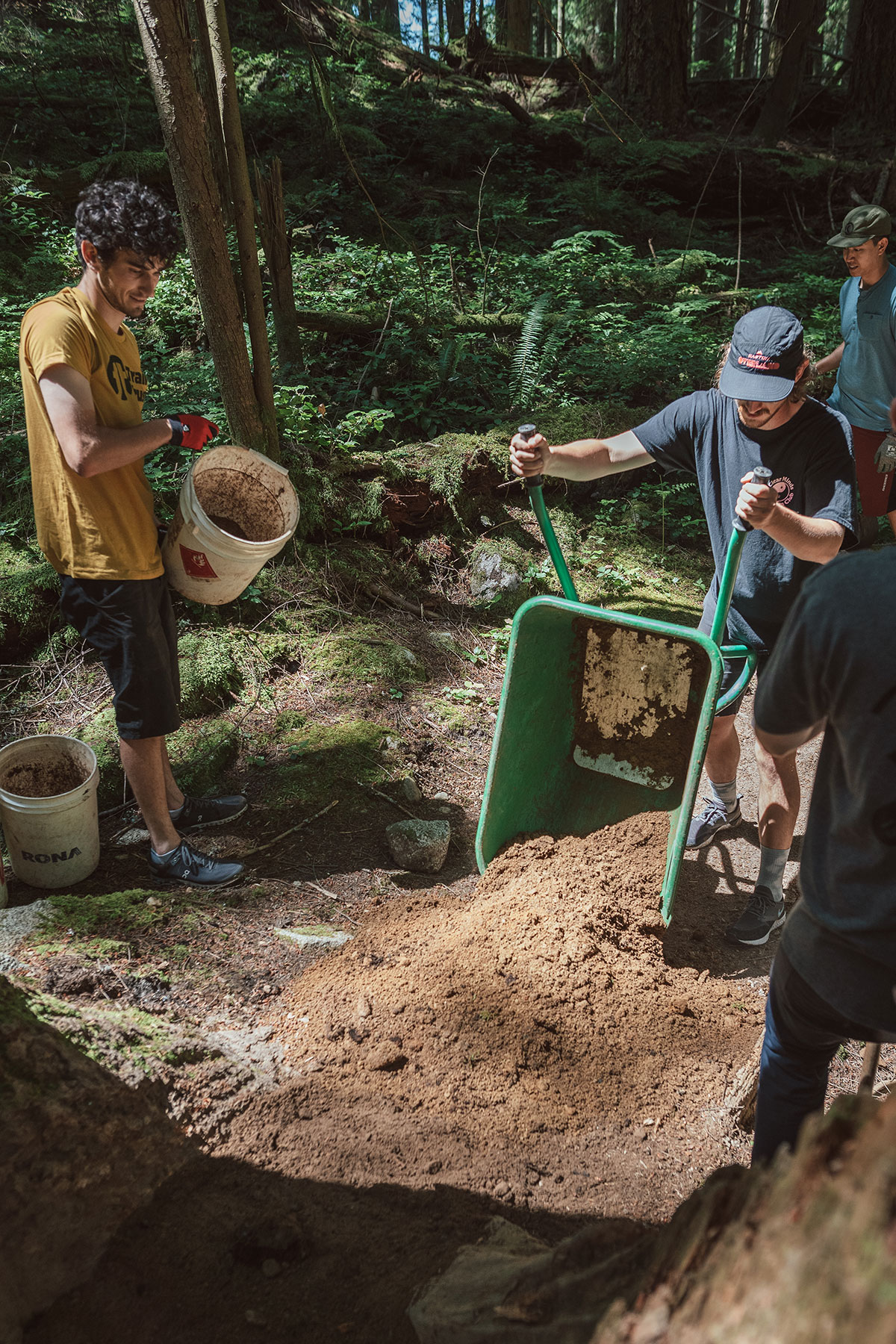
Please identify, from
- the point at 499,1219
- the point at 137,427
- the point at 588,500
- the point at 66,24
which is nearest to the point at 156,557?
the point at 137,427

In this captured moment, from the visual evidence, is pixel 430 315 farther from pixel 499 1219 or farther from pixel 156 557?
pixel 499 1219

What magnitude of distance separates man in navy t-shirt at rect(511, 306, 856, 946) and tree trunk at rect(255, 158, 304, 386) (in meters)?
3.17

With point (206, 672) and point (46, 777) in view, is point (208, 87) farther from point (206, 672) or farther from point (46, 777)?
point (46, 777)

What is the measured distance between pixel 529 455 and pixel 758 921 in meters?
1.76

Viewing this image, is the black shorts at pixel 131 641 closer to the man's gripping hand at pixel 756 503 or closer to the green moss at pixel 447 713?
the green moss at pixel 447 713

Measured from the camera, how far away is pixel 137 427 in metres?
2.56

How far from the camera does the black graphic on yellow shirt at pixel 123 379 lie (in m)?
2.59

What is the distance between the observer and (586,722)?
309 centimetres

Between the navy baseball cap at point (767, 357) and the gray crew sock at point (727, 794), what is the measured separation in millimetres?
1592

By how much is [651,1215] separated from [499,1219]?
385mm

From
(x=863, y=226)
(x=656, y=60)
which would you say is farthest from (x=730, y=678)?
(x=656, y=60)

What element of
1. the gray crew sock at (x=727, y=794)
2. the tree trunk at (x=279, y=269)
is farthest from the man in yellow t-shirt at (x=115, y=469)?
the tree trunk at (x=279, y=269)

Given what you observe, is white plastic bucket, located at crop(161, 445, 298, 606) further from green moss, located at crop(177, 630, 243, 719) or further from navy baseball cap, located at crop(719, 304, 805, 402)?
navy baseball cap, located at crop(719, 304, 805, 402)

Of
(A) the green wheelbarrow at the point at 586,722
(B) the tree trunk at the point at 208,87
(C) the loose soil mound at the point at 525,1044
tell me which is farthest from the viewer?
(B) the tree trunk at the point at 208,87
